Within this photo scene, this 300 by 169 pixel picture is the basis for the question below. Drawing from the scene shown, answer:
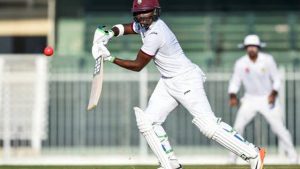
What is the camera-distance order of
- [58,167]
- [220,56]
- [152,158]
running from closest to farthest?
[58,167] < [152,158] < [220,56]

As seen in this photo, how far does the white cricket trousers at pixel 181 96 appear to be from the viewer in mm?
9938

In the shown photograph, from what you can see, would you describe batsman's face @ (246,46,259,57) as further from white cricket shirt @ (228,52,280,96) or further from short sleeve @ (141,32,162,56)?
short sleeve @ (141,32,162,56)

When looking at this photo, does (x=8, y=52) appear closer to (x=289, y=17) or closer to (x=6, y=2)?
(x=6, y=2)

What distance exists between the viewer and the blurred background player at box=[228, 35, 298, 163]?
48.2 ft

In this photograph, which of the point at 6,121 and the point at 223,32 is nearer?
the point at 6,121

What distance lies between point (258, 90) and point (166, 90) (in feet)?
15.5

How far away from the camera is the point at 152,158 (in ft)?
53.6

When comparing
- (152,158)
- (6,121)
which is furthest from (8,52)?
(152,158)

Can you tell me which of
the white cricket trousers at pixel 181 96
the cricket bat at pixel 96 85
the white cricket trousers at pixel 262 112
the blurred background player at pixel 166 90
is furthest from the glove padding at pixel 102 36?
the white cricket trousers at pixel 262 112

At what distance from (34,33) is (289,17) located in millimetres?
5173

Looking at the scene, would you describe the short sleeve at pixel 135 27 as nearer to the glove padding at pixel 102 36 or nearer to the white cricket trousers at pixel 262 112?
the glove padding at pixel 102 36

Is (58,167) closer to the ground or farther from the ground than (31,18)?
closer to the ground

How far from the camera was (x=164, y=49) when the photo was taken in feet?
33.1

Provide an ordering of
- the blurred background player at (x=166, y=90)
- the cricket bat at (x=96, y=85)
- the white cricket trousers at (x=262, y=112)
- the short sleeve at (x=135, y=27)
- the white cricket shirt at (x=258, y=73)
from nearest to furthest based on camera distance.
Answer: the blurred background player at (x=166, y=90) < the cricket bat at (x=96, y=85) < the short sleeve at (x=135, y=27) < the white cricket trousers at (x=262, y=112) < the white cricket shirt at (x=258, y=73)
